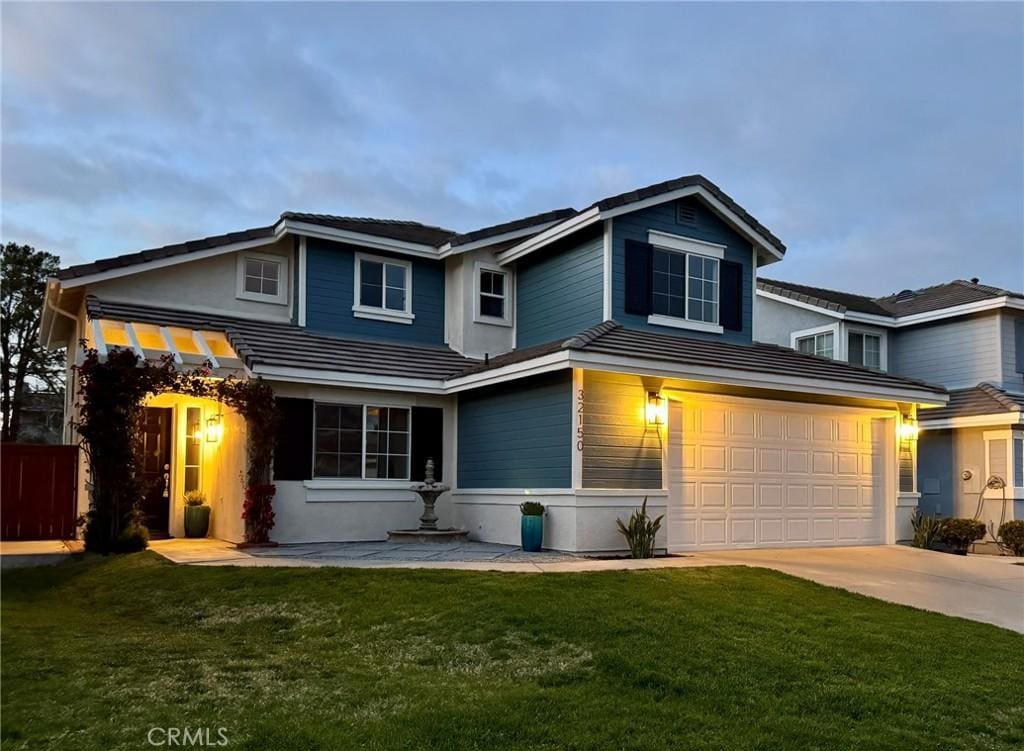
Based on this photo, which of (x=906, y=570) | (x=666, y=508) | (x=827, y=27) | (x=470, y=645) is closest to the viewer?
(x=470, y=645)

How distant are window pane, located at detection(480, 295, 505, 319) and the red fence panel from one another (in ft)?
25.4

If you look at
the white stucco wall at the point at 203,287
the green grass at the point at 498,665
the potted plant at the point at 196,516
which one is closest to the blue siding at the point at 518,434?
the green grass at the point at 498,665

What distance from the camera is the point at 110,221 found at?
1655 centimetres

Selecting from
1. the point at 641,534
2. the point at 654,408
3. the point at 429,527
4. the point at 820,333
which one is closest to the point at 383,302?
the point at 429,527

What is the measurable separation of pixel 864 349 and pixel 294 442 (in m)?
14.6

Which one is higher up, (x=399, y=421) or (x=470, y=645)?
(x=399, y=421)

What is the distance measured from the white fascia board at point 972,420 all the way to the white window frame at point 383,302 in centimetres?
1149

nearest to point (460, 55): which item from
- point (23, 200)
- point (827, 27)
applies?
point (827, 27)

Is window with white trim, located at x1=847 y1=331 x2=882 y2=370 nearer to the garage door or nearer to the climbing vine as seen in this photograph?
the garage door

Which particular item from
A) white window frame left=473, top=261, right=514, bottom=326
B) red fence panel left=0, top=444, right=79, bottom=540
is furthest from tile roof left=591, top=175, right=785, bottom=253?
red fence panel left=0, top=444, right=79, bottom=540

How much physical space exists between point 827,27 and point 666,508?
8595 mm

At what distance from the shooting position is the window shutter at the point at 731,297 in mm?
15828

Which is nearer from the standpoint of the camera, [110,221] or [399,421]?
[399,421]

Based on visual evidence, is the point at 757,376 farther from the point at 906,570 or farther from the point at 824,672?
the point at 824,672
